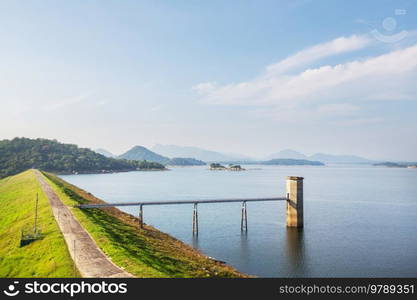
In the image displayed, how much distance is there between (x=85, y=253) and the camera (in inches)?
1358

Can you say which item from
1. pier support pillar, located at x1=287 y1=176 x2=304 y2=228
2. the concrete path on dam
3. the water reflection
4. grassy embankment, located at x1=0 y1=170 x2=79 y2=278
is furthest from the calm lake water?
grassy embankment, located at x1=0 y1=170 x2=79 y2=278

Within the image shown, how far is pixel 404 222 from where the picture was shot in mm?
82250

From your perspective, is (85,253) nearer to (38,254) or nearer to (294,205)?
(38,254)

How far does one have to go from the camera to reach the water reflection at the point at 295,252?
1790 inches

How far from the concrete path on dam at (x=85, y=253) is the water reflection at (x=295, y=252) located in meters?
23.4

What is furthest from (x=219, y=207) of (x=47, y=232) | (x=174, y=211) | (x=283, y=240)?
(x=47, y=232)

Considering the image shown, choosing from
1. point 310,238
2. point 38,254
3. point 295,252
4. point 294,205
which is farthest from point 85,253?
point 294,205

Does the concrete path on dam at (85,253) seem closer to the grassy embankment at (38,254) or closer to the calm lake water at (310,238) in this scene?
the grassy embankment at (38,254)

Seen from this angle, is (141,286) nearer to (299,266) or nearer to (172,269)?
(172,269)

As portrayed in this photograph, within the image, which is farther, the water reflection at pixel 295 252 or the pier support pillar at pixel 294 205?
the pier support pillar at pixel 294 205

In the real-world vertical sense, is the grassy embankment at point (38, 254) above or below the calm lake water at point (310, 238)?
above

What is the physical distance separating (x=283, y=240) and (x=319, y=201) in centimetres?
6096

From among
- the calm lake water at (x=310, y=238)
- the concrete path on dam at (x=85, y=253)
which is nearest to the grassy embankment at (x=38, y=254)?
the concrete path on dam at (x=85, y=253)

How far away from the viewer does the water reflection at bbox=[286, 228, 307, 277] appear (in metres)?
45.5
